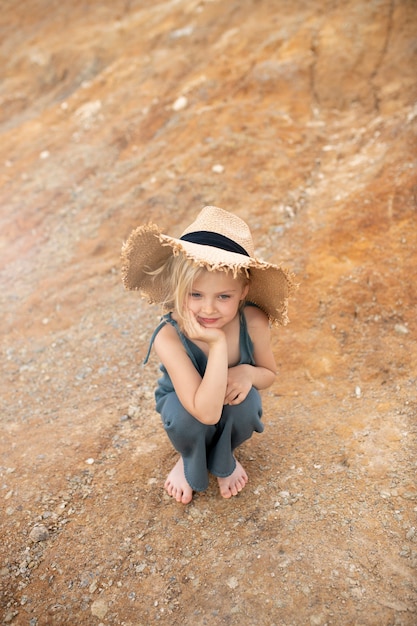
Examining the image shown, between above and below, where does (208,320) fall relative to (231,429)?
above

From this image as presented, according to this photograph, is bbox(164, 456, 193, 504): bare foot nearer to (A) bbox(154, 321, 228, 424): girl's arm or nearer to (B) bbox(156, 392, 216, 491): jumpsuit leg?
(B) bbox(156, 392, 216, 491): jumpsuit leg

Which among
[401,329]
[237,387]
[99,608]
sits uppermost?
[237,387]

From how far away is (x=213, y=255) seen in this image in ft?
6.37

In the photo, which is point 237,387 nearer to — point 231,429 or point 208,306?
point 231,429

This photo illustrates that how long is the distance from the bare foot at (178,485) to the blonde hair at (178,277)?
2.47 feet

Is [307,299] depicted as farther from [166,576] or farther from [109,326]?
[166,576]

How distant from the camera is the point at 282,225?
4461 millimetres

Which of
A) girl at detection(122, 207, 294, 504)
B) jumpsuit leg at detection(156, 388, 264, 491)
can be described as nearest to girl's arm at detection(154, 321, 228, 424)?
girl at detection(122, 207, 294, 504)

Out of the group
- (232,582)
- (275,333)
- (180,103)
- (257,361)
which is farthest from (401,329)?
(180,103)

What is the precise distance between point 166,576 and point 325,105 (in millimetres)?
5295

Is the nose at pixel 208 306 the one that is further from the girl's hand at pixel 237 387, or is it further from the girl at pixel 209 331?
the girl's hand at pixel 237 387

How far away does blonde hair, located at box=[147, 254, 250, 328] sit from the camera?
198 centimetres

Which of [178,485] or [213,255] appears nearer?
[213,255]

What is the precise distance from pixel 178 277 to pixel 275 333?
1610 mm
